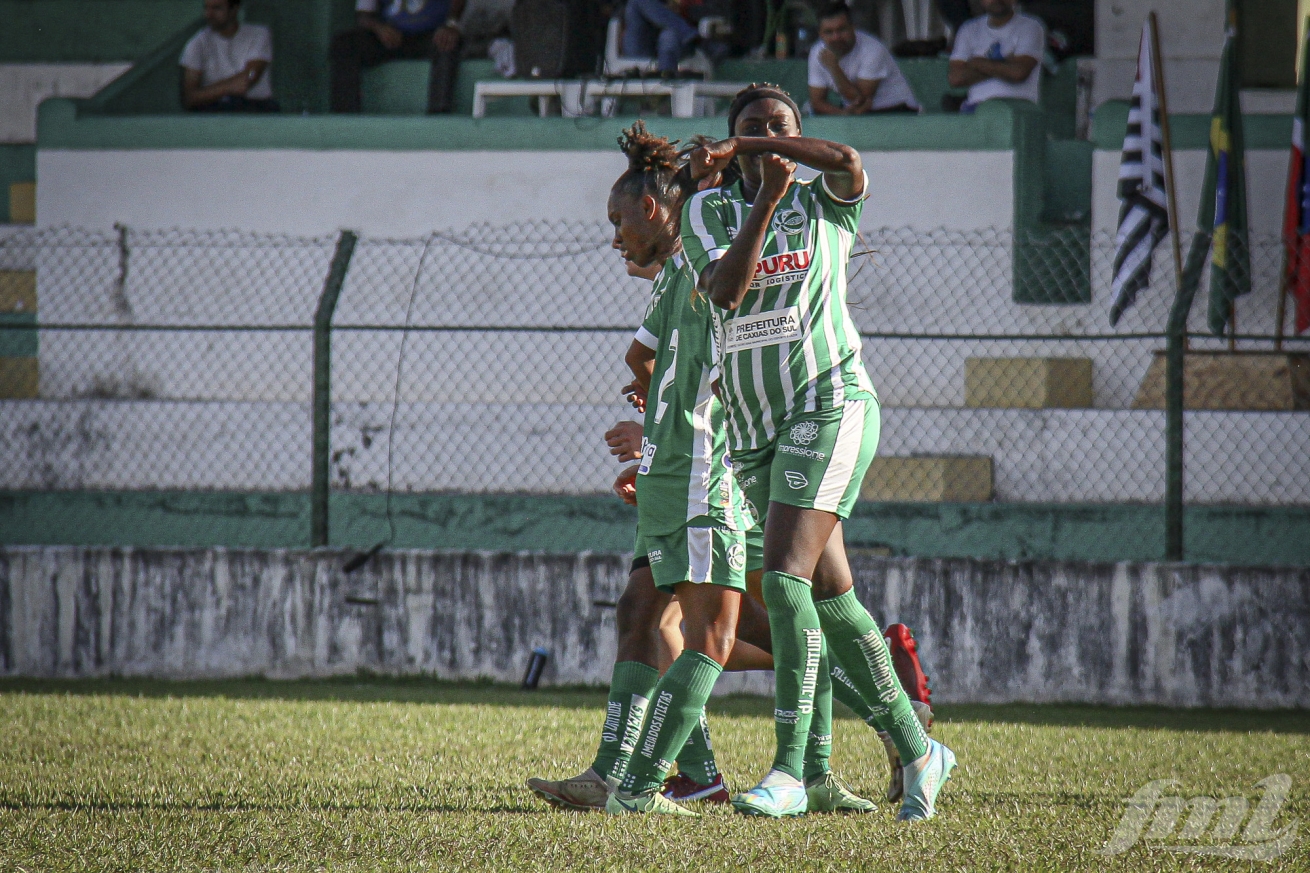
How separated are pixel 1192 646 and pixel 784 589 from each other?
4403 mm

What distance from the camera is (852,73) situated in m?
11.5

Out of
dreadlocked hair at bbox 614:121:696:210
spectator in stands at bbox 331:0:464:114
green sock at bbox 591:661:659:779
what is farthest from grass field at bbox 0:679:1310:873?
spectator in stands at bbox 331:0:464:114

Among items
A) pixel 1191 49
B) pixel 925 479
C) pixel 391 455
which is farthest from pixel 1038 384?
pixel 391 455

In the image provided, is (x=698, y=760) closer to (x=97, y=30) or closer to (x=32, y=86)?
(x=32, y=86)

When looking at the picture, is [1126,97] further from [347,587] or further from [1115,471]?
[347,587]

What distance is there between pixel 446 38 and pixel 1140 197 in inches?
237

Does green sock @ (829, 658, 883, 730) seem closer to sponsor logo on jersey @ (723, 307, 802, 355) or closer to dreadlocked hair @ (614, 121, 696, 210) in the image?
sponsor logo on jersey @ (723, 307, 802, 355)

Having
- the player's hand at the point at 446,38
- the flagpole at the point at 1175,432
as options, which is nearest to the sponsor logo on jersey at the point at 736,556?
the flagpole at the point at 1175,432

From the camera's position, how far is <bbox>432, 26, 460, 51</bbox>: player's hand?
12625 mm

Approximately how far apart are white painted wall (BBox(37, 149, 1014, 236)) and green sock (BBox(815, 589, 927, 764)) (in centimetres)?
692

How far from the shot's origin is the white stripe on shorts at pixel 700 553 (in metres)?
4.29

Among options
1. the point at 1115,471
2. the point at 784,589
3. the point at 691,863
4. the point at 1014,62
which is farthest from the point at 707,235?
the point at 1014,62

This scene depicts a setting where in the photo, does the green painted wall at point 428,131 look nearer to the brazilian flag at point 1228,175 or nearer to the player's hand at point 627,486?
the brazilian flag at point 1228,175
